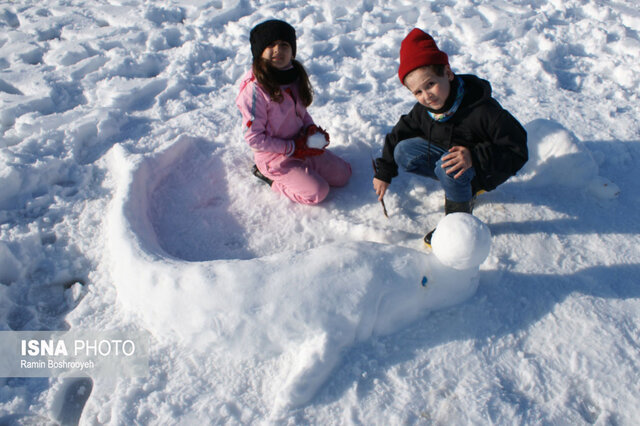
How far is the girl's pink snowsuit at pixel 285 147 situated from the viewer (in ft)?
7.49

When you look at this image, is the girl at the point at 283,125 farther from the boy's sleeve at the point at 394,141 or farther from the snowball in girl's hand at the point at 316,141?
the boy's sleeve at the point at 394,141

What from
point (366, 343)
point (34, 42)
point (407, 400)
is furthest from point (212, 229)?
point (34, 42)

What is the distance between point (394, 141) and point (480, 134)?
43 cm

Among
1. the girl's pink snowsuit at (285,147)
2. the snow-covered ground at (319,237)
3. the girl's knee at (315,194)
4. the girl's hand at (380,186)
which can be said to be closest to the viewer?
the snow-covered ground at (319,237)

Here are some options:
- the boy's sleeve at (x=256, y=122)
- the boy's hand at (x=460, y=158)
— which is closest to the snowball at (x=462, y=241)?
the boy's hand at (x=460, y=158)

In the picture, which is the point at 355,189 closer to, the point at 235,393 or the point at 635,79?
the point at 235,393

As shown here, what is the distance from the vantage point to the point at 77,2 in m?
4.37

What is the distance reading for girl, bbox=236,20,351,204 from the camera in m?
2.17

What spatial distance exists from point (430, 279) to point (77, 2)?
14.5 feet

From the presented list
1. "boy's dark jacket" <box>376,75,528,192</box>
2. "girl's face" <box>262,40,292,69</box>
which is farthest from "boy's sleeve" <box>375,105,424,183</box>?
"girl's face" <box>262,40,292,69</box>

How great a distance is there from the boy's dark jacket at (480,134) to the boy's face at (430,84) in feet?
0.45

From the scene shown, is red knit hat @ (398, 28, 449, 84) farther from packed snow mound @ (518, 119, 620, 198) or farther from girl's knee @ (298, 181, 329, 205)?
packed snow mound @ (518, 119, 620, 198)

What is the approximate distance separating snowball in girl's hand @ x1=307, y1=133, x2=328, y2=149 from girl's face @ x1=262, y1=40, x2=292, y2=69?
1.28 feet

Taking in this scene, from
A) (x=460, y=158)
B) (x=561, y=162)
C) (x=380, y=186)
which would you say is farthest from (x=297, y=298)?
(x=561, y=162)
